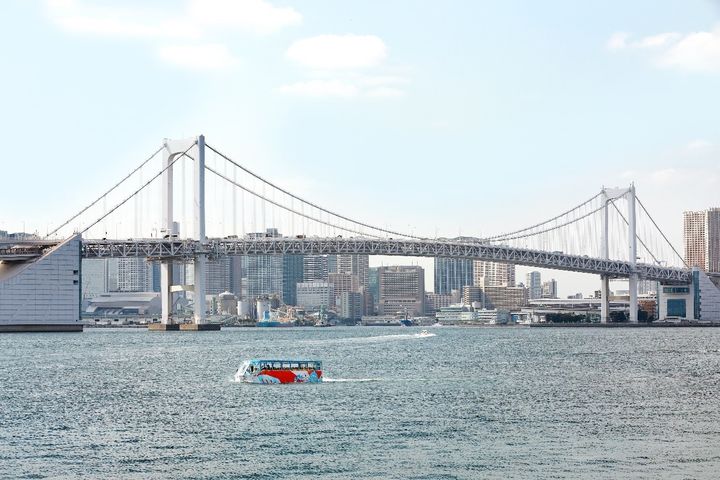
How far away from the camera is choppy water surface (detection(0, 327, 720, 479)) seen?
74.6 ft

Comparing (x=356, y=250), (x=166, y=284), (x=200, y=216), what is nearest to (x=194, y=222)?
(x=200, y=216)

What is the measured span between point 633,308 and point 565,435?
96.2 meters

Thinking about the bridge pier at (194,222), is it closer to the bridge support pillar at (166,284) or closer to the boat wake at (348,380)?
the bridge support pillar at (166,284)

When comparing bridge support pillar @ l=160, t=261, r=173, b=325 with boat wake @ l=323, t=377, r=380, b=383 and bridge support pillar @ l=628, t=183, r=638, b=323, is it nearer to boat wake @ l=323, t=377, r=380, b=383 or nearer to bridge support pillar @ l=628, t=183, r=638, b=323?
bridge support pillar @ l=628, t=183, r=638, b=323

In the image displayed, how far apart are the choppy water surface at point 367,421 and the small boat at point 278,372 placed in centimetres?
73

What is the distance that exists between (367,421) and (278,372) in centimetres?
1108

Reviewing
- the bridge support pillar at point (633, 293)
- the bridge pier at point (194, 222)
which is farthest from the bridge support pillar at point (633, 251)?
the bridge pier at point (194, 222)

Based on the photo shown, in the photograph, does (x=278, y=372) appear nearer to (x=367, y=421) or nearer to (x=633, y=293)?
(x=367, y=421)

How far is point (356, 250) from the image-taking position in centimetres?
9550

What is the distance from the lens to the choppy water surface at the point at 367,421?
22734mm

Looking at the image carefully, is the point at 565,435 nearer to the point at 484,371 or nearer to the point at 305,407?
the point at 305,407

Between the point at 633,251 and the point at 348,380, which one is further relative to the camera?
the point at 633,251

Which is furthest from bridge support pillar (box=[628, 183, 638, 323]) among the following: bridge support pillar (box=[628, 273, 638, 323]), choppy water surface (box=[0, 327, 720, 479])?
choppy water surface (box=[0, 327, 720, 479])

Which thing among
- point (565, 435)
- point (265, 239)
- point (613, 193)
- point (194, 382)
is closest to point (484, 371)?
point (194, 382)
